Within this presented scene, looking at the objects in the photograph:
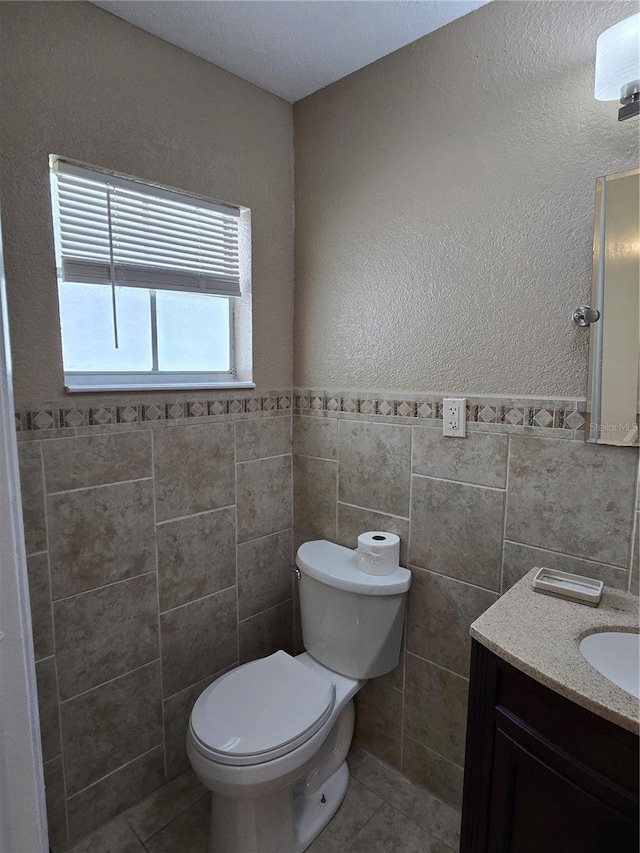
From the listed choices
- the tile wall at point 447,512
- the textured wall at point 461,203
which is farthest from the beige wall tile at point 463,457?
the textured wall at point 461,203

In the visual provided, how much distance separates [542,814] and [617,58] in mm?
1586

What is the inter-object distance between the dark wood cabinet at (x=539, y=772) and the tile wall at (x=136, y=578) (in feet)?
3.35

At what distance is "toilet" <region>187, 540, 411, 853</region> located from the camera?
127cm

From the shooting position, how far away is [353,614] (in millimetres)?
1579

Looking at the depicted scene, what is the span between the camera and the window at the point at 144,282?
1.42m

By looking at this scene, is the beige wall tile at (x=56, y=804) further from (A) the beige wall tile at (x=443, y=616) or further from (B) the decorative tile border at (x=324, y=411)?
(A) the beige wall tile at (x=443, y=616)

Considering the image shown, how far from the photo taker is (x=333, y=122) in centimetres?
174

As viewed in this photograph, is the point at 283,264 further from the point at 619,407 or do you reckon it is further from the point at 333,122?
the point at 619,407

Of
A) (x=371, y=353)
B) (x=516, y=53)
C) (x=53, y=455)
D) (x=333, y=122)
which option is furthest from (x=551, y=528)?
(x=333, y=122)

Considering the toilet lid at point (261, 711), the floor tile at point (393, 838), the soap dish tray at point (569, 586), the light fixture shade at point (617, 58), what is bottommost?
the floor tile at point (393, 838)

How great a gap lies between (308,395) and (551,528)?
101 centimetres

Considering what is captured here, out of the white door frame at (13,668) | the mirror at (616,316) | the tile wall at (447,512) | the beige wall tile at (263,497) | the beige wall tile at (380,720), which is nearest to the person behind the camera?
the white door frame at (13,668)

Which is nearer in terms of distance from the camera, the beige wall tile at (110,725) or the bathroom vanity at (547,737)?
the bathroom vanity at (547,737)

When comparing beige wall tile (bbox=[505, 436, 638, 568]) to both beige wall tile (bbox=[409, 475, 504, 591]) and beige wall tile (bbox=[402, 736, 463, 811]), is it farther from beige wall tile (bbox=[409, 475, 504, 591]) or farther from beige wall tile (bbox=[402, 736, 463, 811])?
beige wall tile (bbox=[402, 736, 463, 811])
